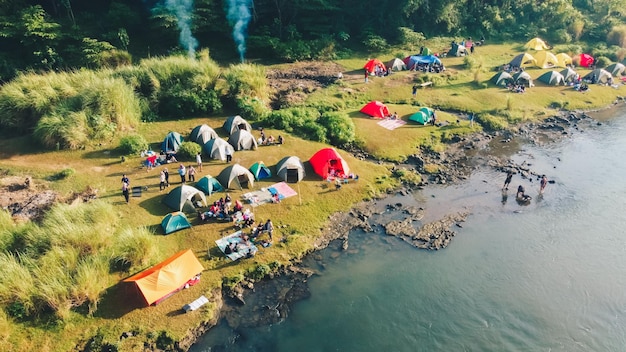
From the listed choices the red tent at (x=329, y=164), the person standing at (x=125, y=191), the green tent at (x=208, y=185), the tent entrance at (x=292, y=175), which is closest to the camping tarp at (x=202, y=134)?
the green tent at (x=208, y=185)

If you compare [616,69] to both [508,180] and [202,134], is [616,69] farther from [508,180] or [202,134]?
[202,134]

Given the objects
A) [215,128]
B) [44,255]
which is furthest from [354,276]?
[215,128]

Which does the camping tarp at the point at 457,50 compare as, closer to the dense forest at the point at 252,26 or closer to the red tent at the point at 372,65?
the dense forest at the point at 252,26

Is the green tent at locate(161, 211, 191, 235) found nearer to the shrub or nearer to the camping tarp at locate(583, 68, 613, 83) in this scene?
the shrub

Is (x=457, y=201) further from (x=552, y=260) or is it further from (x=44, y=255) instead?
(x=44, y=255)

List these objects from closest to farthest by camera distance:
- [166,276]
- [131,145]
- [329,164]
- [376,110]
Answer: [166,276], [329,164], [131,145], [376,110]

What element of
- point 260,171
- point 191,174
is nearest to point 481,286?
point 260,171
